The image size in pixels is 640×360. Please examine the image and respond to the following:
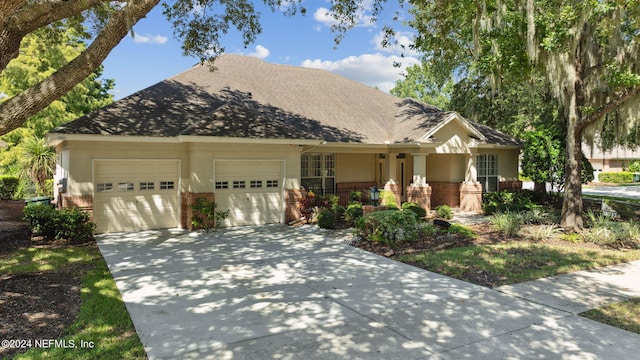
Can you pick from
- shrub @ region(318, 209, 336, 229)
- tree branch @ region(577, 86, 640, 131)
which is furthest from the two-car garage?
tree branch @ region(577, 86, 640, 131)

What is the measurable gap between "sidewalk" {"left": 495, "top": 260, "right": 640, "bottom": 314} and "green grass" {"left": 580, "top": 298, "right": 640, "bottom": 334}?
14cm

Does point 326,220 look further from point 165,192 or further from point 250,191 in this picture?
point 165,192

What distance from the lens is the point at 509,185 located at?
20125mm

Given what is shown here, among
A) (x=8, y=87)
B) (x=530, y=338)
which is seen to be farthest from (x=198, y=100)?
(x=8, y=87)

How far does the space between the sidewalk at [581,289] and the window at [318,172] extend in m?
10.5

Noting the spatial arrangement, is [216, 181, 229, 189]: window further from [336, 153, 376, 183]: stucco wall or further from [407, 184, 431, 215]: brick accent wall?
[407, 184, 431, 215]: brick accent wall

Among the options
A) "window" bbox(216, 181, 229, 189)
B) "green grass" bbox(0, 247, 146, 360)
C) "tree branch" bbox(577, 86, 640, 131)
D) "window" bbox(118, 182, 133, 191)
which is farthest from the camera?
"window" bbox(216, 181, 229, 189)

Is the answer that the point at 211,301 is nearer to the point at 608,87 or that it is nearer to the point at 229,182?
the point at 229,182

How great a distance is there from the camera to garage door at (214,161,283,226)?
1302cm

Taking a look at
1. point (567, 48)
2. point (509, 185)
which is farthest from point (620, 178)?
point (567, 48)

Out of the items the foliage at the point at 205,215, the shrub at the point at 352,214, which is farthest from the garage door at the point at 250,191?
the shrub at the point at 352,214

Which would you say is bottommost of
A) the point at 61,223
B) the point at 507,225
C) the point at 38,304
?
the point at 38,304

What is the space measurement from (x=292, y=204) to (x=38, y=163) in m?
15.1

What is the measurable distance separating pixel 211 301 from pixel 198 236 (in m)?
5.66
